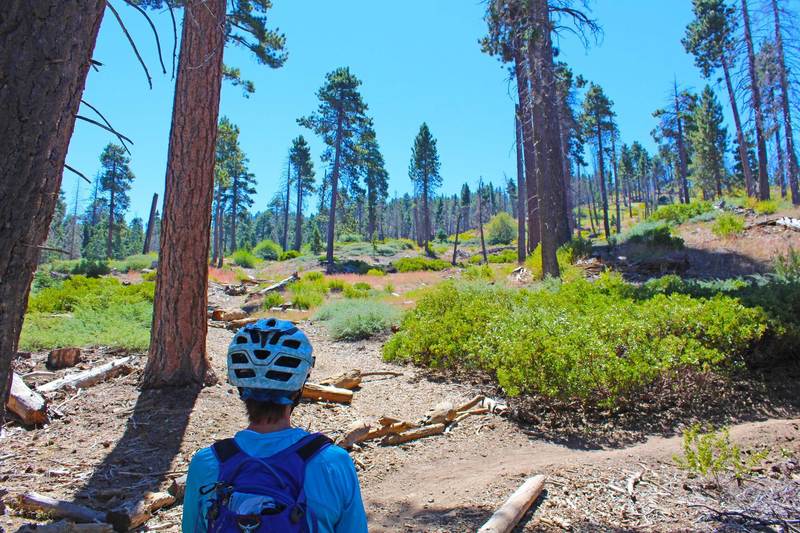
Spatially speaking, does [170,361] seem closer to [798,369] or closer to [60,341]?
[60,341]

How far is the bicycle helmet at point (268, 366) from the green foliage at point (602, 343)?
14.2 feet

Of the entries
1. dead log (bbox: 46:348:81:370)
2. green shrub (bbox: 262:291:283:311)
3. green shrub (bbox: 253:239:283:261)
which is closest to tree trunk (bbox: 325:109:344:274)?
green shrub (bbox: 253:239:283:261)

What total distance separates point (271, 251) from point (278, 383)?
4980 centimetres

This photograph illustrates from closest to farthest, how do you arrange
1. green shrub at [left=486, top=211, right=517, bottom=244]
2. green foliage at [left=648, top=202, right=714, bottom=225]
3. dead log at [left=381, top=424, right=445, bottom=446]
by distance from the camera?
dead log at [left=381, top=424, right=445, bottom=446], green foliage at [left=648, top=202, right=714, bottom=225], green shrub at [left=486, top=211, right=517, bottom=244]

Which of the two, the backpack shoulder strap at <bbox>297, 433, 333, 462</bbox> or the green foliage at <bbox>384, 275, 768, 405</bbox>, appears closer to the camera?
the backpack shoulder strap at <bbox>297, 433, 333, 462</bbox>

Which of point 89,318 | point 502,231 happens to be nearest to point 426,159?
point 502,231

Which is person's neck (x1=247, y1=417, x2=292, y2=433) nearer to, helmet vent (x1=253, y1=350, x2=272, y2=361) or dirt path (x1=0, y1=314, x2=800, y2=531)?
helmet vent (x1=253, y1=350, x2=272, y2=361)

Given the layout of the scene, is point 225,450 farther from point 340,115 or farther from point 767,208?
point 340,115

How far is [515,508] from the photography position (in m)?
3.38

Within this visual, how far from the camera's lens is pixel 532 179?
1955 cm

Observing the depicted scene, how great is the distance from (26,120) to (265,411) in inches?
54.5

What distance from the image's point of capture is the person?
1.31 metres

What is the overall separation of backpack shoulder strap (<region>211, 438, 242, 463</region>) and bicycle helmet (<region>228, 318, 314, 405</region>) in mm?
157

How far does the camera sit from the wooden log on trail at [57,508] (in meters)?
3.32
